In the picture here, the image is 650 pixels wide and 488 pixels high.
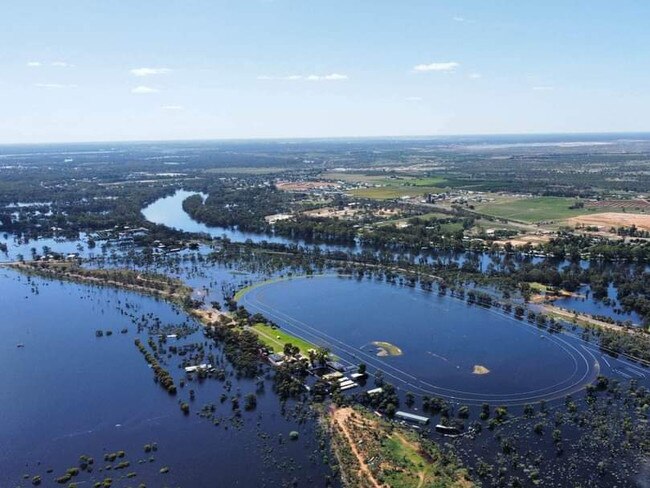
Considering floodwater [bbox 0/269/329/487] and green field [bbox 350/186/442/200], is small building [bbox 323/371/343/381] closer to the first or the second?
floodwater [bbox 0/269/329/487]

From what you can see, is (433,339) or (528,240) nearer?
(433,339)

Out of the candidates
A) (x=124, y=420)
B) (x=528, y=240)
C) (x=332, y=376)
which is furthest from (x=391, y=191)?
(x=124, y=420)

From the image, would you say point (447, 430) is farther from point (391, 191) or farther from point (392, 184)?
point (392, 184)

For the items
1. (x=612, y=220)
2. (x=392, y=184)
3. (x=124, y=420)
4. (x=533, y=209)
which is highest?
(x=392, y=184)

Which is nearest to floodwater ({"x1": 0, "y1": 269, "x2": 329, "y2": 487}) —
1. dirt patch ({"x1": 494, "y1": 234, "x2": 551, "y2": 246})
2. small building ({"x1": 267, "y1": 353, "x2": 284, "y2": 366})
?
small building ({"x1": 267, "y1": 353, "x2": 284, "y2": 366})

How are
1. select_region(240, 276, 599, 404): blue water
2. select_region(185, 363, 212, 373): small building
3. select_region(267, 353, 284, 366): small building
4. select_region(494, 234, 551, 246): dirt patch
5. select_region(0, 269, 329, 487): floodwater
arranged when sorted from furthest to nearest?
select_region(494, 234, 551, 246): dirt patch < select_region(267, 353, 284, 366): small building < select_region(185, 363, 212, 373): small building < select_region(240, 276, 599, 404): blue water < select_region(0, 269, 329, 487): floodwater

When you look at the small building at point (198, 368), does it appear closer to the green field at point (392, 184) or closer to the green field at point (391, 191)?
the green field at point (391, 191)

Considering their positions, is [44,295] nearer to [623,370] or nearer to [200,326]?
[200,326]
